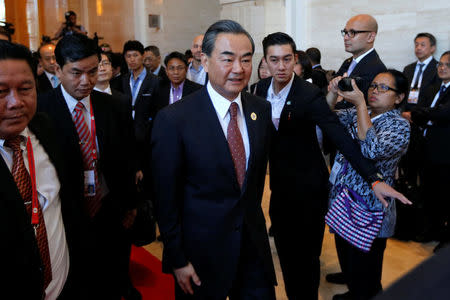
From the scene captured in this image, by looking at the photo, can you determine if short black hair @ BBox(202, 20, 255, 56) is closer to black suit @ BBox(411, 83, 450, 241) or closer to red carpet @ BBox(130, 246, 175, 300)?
red carpet @ BBox(130, 246, 175, 300)

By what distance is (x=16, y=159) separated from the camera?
149cm

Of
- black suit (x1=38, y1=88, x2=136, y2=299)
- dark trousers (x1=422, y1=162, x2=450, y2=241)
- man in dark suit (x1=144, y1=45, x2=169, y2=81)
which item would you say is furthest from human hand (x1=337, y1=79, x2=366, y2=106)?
man in dark suit (x1=144, y1=45, x2=169, y2=81)

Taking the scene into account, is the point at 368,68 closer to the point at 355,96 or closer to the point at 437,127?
the point at 355,96

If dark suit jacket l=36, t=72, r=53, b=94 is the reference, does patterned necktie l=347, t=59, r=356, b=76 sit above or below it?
above

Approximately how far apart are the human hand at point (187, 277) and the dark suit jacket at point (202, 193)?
0.11ft

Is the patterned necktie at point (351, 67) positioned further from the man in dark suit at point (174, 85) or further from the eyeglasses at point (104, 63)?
the eyeglasses at point (104, 63)

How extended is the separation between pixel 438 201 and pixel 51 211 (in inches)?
154

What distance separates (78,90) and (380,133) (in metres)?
1.72

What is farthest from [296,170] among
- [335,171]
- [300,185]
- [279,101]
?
[279,101]

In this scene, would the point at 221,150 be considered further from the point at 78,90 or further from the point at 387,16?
the point at 387,16

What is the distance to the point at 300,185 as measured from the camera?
2.75 m

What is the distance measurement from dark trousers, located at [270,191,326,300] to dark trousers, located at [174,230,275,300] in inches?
30.8

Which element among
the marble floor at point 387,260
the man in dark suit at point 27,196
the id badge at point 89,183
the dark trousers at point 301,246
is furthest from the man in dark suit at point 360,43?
the man in dark suit at point 27,196

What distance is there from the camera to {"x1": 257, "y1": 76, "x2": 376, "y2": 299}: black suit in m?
2.69
